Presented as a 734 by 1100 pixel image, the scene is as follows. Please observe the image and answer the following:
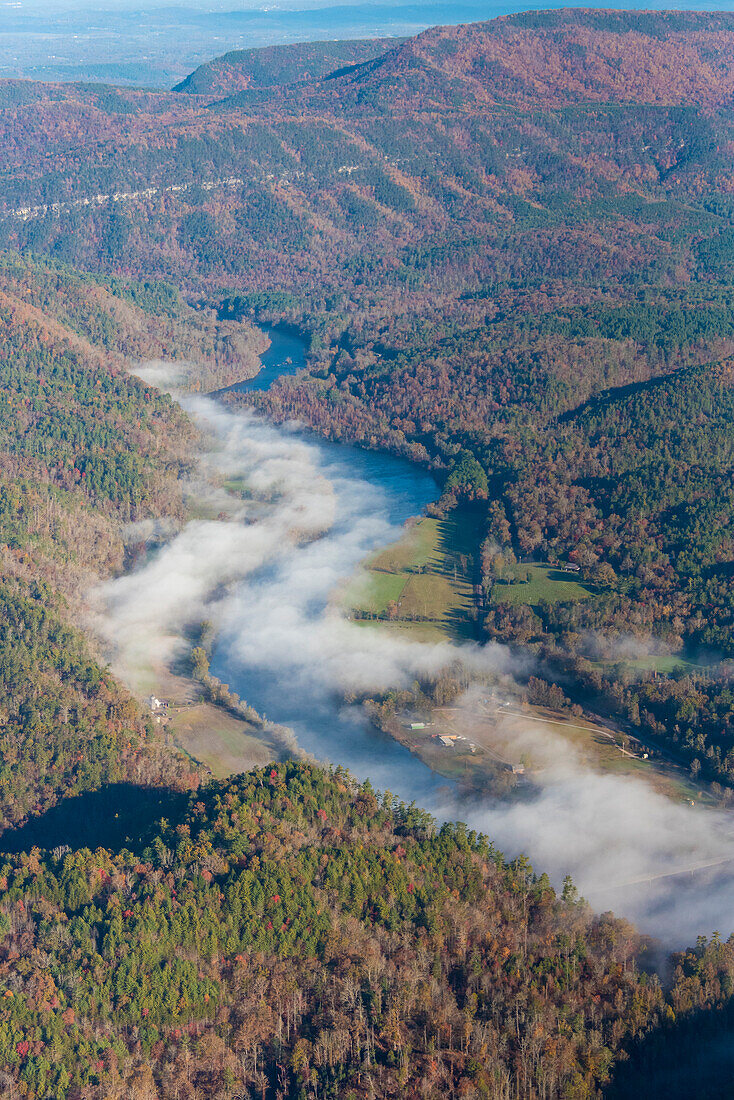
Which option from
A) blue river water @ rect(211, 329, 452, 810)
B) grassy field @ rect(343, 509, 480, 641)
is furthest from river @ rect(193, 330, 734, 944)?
grassy field @ rect(343, 509, 480, 641)

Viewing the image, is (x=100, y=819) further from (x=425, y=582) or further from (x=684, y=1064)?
(x=425, y=582)

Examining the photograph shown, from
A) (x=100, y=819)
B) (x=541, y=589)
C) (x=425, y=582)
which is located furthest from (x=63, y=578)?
(x=541, y=589)

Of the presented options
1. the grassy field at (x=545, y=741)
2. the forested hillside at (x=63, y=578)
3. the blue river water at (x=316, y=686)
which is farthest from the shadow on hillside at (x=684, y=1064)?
the forested hillside at (x=63, y=578)

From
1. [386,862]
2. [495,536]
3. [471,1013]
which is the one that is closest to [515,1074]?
[471,1013]

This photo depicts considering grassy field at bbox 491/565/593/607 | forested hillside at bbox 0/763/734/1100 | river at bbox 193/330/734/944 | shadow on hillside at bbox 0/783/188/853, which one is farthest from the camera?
grassy field at bbox 491/565/593/607

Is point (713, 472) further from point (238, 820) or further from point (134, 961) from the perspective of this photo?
point (134, 961)

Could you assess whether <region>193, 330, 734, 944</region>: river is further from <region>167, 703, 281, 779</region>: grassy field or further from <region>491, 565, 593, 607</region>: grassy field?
<region>491, 565, 593, 607</region>: grassy field
